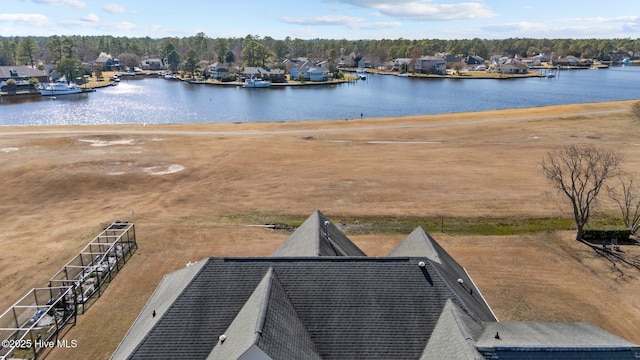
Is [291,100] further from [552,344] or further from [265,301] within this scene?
[552,344]

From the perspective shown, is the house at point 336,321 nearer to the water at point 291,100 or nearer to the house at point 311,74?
the water at point 291,100

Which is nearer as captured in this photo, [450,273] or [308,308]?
[308,308]

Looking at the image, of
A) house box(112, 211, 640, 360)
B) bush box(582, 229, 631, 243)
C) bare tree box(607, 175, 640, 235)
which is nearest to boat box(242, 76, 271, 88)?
bare tree box(607, 175, 640, 235)

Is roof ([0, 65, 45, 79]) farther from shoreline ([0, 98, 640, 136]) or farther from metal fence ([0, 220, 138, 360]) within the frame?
metal fence ([0, 220, 138, 360])

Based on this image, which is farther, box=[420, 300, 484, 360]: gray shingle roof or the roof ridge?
box=[420, 300, 484, 360]: gray shingle roof

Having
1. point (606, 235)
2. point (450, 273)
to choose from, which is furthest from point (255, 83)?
point (450, 273)

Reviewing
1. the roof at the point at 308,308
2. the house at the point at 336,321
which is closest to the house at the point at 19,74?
the house at the point at 336,321
